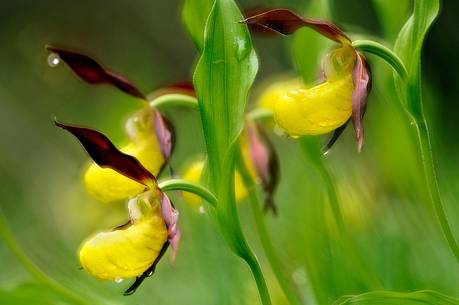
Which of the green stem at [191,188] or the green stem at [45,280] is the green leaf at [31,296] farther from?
the green stem at [191,188]

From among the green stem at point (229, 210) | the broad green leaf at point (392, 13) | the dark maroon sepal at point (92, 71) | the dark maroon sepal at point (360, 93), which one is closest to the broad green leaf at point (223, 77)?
the green stem at point (229, 210)

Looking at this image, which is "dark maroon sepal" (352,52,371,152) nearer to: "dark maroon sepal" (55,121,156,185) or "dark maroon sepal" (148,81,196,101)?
"dark maroon sepal" (55,121,156,185)

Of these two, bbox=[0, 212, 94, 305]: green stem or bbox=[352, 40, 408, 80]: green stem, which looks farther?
bbox=[0, 212, 94, 305]: green stem

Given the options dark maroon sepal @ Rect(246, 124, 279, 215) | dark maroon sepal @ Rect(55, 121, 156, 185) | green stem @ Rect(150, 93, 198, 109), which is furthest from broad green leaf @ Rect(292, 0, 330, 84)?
dark maroon sepal @ Rect(55, 121, 156, 185)

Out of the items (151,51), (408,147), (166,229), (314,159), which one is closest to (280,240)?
(408,147)

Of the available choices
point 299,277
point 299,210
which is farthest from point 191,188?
point 299,210

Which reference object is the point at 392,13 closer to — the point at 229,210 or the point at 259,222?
the point at 259,222

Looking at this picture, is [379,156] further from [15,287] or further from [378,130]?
[15,287]
